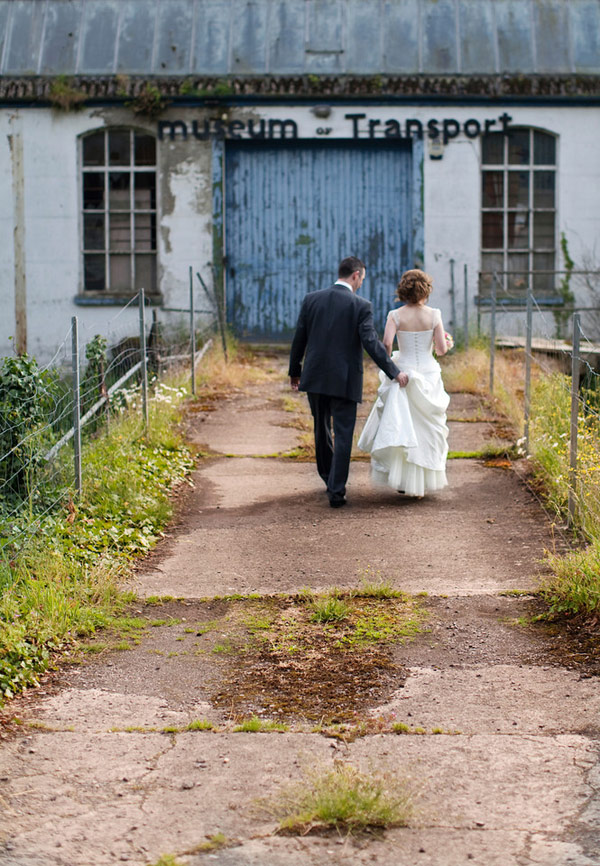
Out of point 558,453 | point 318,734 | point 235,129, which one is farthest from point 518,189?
point 318,734

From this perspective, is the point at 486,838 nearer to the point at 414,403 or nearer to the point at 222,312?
the point at 414,403

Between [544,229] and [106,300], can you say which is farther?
[544,229]

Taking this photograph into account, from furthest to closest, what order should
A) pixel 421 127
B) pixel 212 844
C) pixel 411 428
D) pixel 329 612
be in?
pixel 421 127
pixel 411 428
pixel 329 612
pixel 212 844

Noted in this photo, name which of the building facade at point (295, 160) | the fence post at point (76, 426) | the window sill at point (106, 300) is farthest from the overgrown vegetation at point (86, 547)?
the building facade at point (295, 160)

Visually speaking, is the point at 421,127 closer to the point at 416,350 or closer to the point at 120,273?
the point at 120,273

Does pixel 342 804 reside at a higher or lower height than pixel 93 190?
lower

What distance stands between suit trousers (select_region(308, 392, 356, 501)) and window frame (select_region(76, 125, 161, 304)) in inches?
316

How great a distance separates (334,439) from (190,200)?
8.50 meters

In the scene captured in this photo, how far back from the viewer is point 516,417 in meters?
10.4

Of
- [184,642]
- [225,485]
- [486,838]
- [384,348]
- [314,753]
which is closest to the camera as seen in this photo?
[486,838]

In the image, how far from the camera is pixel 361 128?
15586 millimetres

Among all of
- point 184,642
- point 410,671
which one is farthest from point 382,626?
point 184,642

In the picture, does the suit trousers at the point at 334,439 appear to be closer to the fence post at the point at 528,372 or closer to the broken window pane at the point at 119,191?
the fence post at the point at 528,372

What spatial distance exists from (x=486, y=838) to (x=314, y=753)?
2.62 ft
